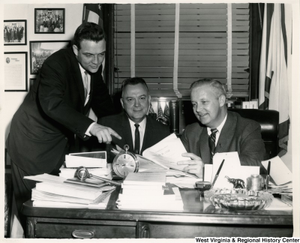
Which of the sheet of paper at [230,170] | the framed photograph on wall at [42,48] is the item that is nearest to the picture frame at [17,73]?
the framed photograph on wall at [42,48]

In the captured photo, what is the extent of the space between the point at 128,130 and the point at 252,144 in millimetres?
1000

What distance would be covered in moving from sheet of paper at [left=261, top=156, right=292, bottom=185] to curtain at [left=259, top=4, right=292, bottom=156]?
5.19 ft

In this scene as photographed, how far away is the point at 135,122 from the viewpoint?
2754 millimetres

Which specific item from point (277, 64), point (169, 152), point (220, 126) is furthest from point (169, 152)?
point (277, 64)

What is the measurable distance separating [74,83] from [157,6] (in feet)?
6.66

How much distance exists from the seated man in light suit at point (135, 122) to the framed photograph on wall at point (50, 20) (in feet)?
4.86

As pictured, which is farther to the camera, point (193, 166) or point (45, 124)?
point (45, 124)

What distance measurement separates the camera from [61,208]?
1300 mm

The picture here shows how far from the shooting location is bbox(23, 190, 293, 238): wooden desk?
124 cm

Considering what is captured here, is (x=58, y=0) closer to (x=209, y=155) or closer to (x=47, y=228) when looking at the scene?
(x=47, y=228)

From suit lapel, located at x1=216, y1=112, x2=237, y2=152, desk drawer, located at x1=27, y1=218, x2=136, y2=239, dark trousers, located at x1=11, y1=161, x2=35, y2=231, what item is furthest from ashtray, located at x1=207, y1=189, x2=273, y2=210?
dark trousers, located at x1=11, y1=161, x2=35, y2=231

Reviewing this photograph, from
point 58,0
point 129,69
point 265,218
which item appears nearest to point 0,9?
point 58,0

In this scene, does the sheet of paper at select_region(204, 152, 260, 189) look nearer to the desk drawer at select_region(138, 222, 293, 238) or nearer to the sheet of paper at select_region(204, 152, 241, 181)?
the sheet of paper at select_region(204, 152, 241, 181)

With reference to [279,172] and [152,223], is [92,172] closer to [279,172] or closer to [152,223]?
[152,223]
